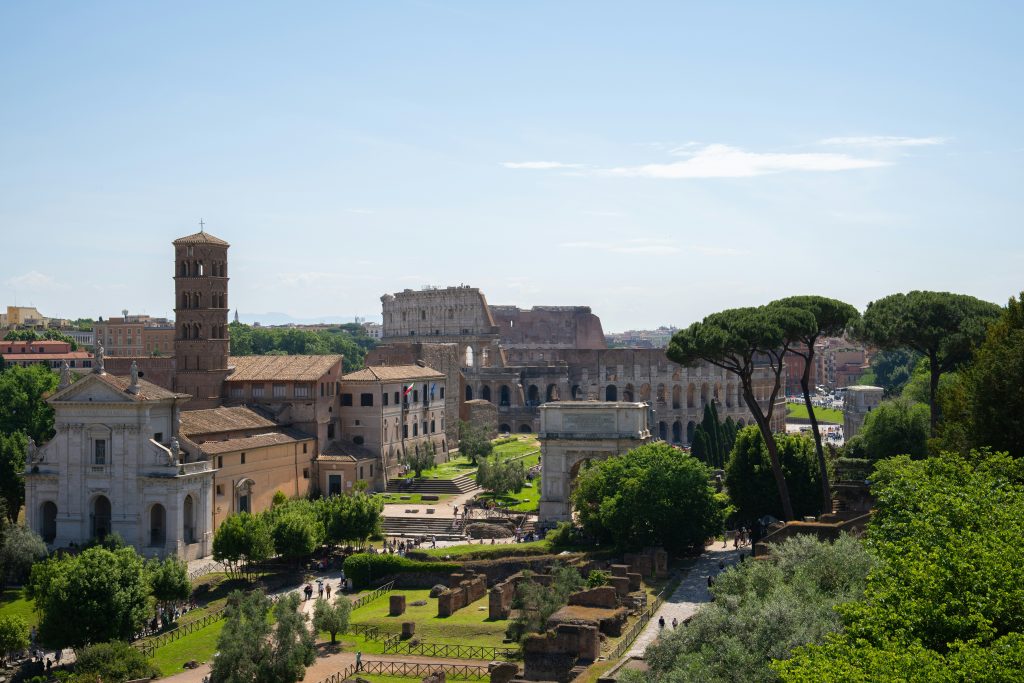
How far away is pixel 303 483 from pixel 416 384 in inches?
526

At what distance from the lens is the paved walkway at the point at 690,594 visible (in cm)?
3769

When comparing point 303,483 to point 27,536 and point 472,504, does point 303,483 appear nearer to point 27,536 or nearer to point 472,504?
point 472,504

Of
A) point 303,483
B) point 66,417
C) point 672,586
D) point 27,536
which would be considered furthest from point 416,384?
point 672,586

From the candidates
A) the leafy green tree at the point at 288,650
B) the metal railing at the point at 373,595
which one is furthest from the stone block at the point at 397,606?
the leafy green tree at the point at 288,650

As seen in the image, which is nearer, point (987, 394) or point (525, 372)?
point (987, 394)

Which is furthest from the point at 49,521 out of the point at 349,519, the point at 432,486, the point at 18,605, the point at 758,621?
the point at 758,621

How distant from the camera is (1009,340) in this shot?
36656 mm

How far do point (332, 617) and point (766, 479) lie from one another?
21.0 m

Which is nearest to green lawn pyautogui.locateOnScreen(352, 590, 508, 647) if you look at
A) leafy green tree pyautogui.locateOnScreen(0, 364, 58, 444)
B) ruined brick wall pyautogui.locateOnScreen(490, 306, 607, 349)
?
leafy green tree pyautogui.locateOnScreen(0, 364, 58, 444)

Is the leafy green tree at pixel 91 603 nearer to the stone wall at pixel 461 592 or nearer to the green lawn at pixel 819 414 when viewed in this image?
the stone wall at pixel 461 592

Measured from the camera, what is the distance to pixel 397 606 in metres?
44.8

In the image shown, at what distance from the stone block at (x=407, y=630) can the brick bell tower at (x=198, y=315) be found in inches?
1245

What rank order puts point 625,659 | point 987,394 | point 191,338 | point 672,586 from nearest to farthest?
point 625,659, point 987,394, point 672,586, point 191,338

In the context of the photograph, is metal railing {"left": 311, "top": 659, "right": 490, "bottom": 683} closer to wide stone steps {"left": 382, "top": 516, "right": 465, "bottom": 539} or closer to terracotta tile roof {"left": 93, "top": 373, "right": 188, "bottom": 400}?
wide stone steps {"left": 382, "top": 516, "right": 465, "bottom": 539}
